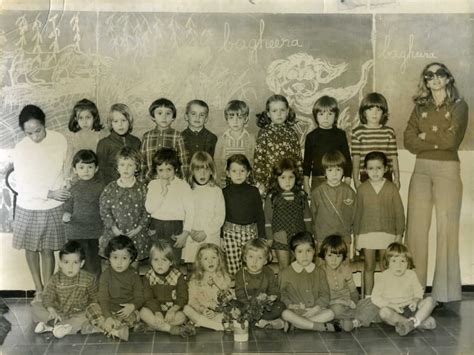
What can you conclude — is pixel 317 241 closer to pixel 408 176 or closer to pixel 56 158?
pixel 408 176

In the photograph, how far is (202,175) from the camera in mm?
4340

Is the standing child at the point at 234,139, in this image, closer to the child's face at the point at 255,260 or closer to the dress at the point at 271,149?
the dress at the point at 271,149

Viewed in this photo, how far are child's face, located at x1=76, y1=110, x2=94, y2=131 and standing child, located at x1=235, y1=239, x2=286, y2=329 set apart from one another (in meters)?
1.18

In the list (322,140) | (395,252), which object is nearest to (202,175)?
(322,140)

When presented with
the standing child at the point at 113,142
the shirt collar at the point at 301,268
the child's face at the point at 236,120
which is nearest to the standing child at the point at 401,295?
the shirt collar at the point at 301,268

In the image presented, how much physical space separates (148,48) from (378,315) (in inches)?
83.0

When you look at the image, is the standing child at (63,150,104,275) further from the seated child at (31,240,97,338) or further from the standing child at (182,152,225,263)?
the standing child at (182,152,225,263)

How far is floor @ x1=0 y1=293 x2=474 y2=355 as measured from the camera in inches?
159

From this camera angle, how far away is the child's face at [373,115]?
4406 mm

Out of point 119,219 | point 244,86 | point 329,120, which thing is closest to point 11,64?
point 119,219

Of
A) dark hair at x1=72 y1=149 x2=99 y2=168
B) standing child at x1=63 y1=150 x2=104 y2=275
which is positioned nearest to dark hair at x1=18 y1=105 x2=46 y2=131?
dark hair at x1=72 y1=149 x2=99 y2=168

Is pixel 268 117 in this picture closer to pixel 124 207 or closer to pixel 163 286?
pixel 124 207

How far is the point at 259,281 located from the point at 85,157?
49.9 inches

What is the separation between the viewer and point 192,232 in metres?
4.36
